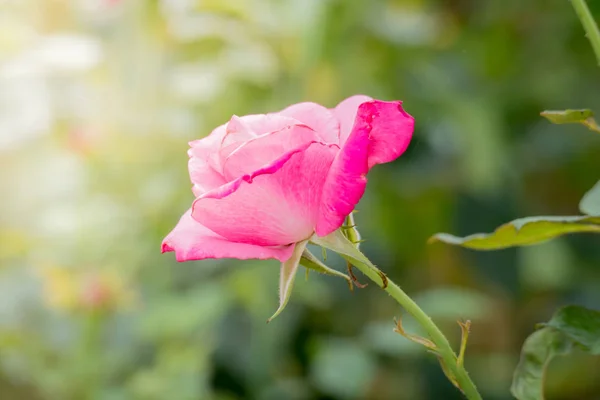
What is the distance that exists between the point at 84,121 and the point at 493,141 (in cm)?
55

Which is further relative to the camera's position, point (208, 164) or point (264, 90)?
point (264, 90)

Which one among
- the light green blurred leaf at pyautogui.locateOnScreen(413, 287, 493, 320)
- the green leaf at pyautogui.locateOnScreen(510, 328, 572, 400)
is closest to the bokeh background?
the light green blurred leaf at pyautogui.locateOnScreen(413, 287, 493, 320)

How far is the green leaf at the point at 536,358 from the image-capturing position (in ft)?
1.04

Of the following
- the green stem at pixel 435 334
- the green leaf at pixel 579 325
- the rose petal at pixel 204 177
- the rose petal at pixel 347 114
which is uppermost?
the rose petal at pixel 347 114

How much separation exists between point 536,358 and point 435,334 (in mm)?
64

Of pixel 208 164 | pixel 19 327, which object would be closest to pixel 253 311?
pixel 19 327

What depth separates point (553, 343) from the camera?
0.33 m

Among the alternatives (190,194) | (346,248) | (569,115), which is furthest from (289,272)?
(190,194)

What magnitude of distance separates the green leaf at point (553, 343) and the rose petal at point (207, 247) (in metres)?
0.11

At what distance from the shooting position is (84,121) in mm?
1095

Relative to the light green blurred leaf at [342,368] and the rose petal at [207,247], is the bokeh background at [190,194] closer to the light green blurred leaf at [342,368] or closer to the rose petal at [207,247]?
the light green blurred leaf at [342,368]

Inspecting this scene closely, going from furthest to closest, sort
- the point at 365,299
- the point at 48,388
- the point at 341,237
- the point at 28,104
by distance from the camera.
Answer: the point at 365,299, the point at 28,104, the point at 48,388, the point at 341,237

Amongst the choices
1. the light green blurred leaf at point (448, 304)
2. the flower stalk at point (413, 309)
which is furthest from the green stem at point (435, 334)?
the light green blurred leaf at point (448, 304)

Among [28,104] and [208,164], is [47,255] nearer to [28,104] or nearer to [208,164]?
[28,104]
